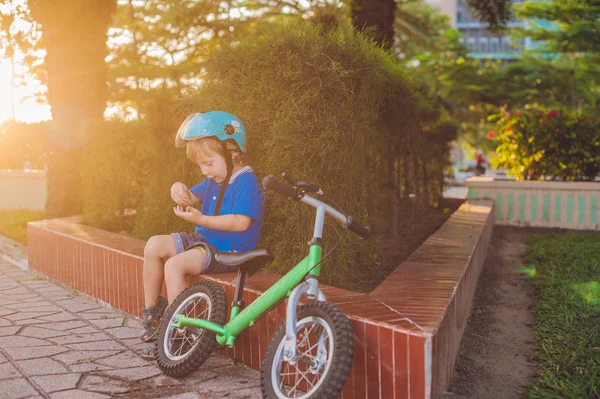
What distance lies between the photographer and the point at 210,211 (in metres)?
→ 3.91

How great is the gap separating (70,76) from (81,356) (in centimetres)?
545

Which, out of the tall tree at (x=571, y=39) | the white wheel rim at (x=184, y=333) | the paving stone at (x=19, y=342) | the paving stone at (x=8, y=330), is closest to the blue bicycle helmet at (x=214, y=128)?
the white wheel rim at (x=184, y=333)

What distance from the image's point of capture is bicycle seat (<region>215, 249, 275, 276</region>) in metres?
3.21

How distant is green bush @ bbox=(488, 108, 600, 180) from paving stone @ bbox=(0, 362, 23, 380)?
30.9 feet

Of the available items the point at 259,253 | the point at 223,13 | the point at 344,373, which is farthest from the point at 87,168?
the point at 223,13

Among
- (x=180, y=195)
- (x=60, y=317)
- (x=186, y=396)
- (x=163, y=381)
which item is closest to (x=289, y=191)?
(x=180, y=195)

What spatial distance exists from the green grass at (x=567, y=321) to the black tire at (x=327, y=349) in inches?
45.7

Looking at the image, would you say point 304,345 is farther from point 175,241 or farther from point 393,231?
point 393,231

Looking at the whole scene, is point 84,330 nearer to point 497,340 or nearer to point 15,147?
point 497,340

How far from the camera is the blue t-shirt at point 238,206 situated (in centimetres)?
368

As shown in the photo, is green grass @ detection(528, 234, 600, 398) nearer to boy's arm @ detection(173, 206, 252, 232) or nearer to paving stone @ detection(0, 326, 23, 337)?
boy's arm @ detection(173, 206, 252, 232)

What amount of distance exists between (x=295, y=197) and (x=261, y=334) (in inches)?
41.8

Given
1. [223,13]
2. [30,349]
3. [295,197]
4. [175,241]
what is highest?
[223,13]

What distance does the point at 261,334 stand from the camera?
3.61 metres
